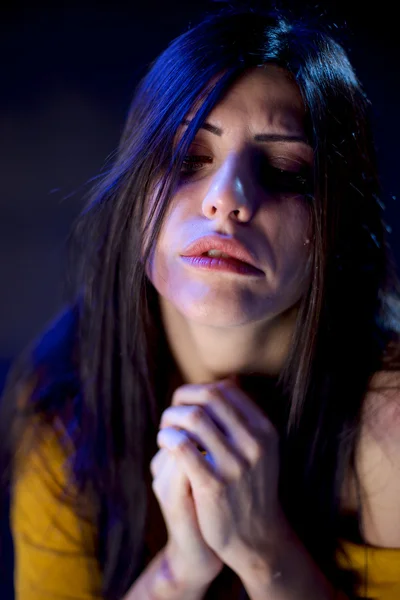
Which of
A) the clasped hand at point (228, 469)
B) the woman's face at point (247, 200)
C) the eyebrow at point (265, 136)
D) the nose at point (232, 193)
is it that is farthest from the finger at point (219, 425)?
the eyebrow at point (265, 136)

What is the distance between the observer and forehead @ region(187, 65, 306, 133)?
0.73 m

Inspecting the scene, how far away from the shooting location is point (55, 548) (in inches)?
36.9

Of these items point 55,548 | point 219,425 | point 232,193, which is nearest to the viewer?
point 232,193

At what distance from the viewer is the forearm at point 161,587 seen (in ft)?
2.76

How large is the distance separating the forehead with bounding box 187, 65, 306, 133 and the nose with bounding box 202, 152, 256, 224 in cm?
6

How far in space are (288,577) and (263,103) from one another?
28.7 inches

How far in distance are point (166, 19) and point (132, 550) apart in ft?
3.54

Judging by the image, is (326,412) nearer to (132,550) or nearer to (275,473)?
(275,473)

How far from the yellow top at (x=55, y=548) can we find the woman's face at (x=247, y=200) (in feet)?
1.53

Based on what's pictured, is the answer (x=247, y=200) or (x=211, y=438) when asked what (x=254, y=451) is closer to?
Answer: (x=211, y=438)

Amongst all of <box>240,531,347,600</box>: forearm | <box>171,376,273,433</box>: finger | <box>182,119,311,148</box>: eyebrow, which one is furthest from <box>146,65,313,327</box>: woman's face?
<box>240,531,347,600</box>: forearm

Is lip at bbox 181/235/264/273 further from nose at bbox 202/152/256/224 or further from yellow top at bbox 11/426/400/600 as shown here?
yellow top at bbox 11/426/400/600

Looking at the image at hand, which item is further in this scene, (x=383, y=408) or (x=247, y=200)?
(x=383, y=408)

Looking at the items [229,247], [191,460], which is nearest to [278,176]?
[229,247]
